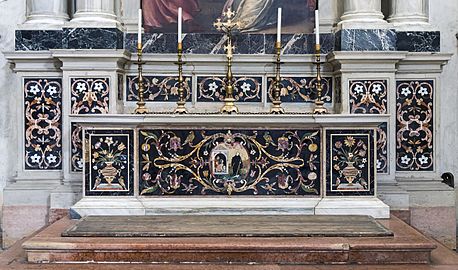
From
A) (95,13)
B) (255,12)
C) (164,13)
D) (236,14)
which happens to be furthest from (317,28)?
(95,13)

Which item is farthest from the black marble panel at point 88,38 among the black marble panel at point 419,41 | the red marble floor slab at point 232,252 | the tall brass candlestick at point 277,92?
the black marble panel at point 419,41

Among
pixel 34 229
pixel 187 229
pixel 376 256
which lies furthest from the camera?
pixel 34 229

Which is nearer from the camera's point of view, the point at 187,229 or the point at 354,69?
the point at 187,229

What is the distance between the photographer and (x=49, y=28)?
6633 millimetres

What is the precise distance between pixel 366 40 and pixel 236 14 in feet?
4.01

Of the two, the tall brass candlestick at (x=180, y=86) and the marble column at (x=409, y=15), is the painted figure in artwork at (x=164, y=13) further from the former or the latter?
the marble column at (x=409, y=15)

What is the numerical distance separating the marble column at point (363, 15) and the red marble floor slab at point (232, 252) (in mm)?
2376

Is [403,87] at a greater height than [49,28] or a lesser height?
lesser

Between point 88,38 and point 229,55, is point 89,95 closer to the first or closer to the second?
point 88,38

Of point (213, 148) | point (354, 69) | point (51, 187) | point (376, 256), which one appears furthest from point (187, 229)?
point (354, 69)

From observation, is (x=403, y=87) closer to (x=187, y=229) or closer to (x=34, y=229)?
(x=187, y=229)

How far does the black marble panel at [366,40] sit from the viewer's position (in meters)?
6.54

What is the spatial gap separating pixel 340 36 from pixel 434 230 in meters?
1.84

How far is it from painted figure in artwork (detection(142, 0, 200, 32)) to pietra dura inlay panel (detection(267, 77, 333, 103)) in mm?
910
